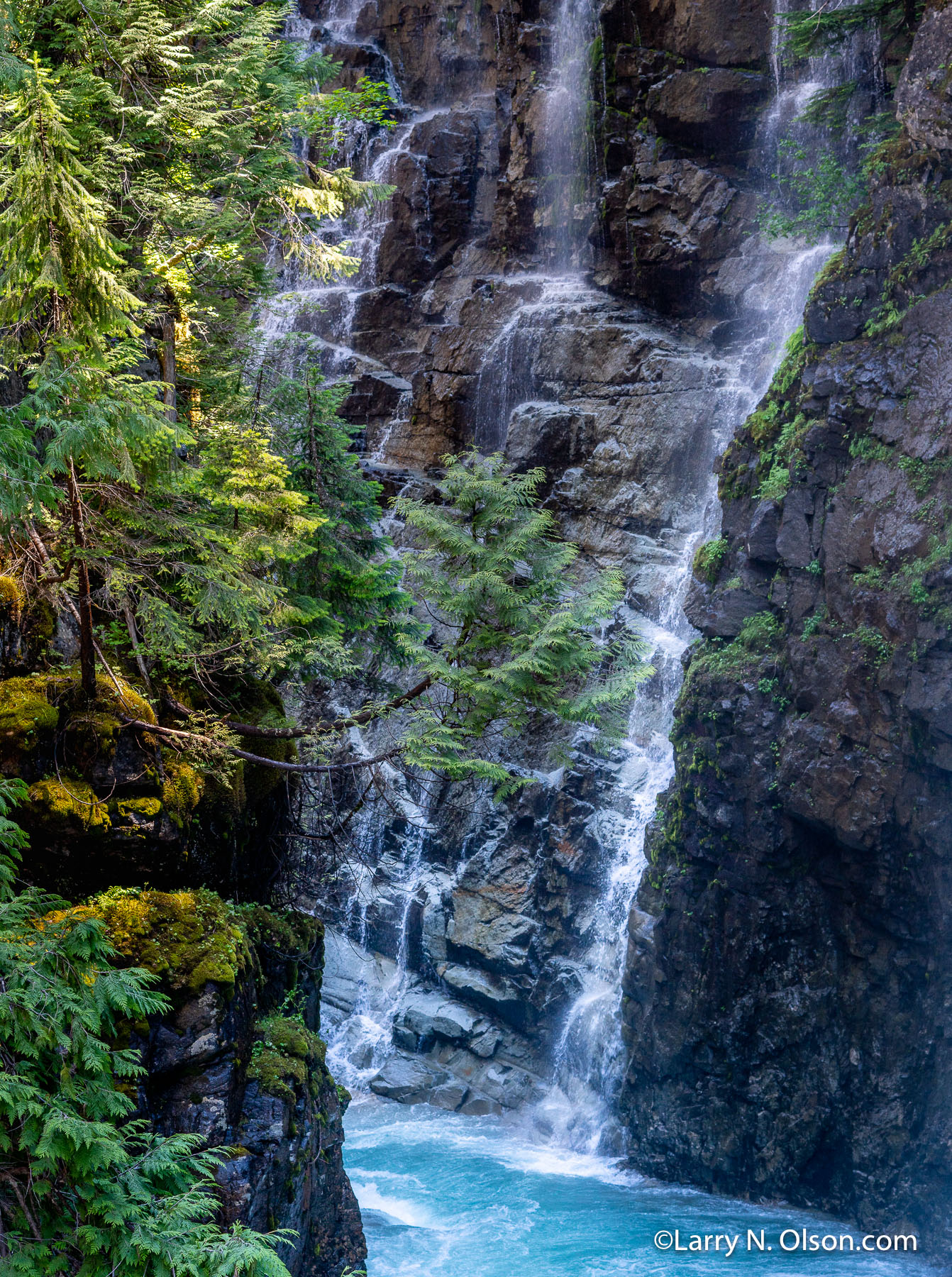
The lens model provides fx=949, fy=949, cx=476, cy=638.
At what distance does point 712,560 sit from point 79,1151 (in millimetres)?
12073

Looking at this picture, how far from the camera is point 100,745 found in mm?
7801

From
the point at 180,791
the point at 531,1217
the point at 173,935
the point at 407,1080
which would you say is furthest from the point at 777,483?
the point at 407,1080

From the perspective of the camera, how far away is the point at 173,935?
7219 mm

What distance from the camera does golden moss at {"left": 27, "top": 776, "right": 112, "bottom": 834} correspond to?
7398 mm

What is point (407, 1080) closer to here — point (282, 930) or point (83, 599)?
point (282, 930)

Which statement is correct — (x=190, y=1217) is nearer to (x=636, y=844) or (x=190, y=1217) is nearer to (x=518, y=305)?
(x=636, y=844)

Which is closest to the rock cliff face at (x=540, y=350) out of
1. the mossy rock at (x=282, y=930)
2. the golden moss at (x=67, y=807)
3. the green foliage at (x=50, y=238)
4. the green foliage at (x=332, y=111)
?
the mossy rock at (x=282, y=930)

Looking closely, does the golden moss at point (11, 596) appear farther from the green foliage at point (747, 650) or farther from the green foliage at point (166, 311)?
the green foliage at point (747, 650)

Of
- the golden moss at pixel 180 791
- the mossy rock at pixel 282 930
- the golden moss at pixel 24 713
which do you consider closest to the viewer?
the golden moss at pixel 24 713

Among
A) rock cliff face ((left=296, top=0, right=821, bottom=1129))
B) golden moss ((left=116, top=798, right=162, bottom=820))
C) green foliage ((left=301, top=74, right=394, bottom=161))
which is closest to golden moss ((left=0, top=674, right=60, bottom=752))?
golden moss ((left=116, top=798, right=162, bottom=820))

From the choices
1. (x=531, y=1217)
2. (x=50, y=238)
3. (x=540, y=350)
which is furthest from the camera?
(x=540, y=350)

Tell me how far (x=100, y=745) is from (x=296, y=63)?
8.82m

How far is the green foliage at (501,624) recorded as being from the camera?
8945 millimetres

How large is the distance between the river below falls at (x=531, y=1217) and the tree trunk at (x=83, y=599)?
7431 mm
